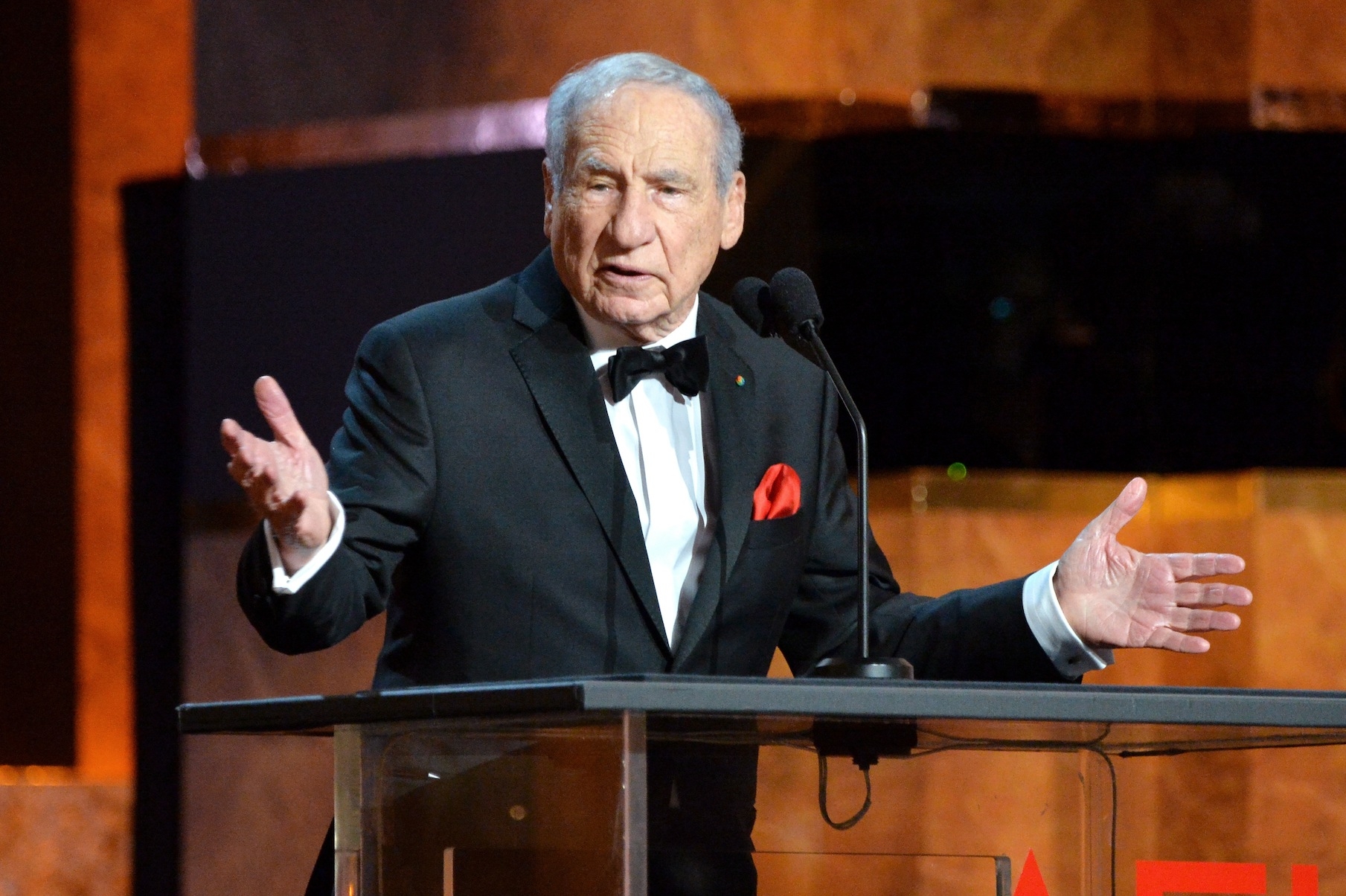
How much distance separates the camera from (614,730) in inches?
50.1

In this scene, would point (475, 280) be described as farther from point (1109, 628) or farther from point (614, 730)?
point (614, 730)

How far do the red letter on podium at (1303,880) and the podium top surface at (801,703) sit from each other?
0.17 metres

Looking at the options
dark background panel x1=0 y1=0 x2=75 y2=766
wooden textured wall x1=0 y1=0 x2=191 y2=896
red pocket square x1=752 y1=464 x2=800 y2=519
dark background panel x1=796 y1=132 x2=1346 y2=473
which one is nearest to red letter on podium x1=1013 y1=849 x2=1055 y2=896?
Result: red pocket square x1=752 y1=464 x2=800 y2=519

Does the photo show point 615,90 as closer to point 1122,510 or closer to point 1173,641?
point 1122,510

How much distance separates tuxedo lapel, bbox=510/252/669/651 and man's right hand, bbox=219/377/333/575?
13.3 inches

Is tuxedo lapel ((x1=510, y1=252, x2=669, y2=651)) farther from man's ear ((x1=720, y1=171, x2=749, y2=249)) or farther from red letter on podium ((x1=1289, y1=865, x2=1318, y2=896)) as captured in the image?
red letter on podium ((x1=1289, y1=865, x2=1318, y2=896))

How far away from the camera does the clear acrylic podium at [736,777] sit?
4.17 feet

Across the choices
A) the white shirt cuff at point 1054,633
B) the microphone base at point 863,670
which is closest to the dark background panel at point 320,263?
the white shirt cuff at point 1054,633

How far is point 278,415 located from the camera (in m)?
1.47

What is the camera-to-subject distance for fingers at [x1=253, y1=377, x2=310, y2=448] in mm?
1466

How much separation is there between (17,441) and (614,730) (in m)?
3.30

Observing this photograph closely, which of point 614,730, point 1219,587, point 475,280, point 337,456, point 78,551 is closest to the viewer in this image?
point 614,730

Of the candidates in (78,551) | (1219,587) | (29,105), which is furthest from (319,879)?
(29,105)

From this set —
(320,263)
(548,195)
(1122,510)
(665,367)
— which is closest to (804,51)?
(320,263)
